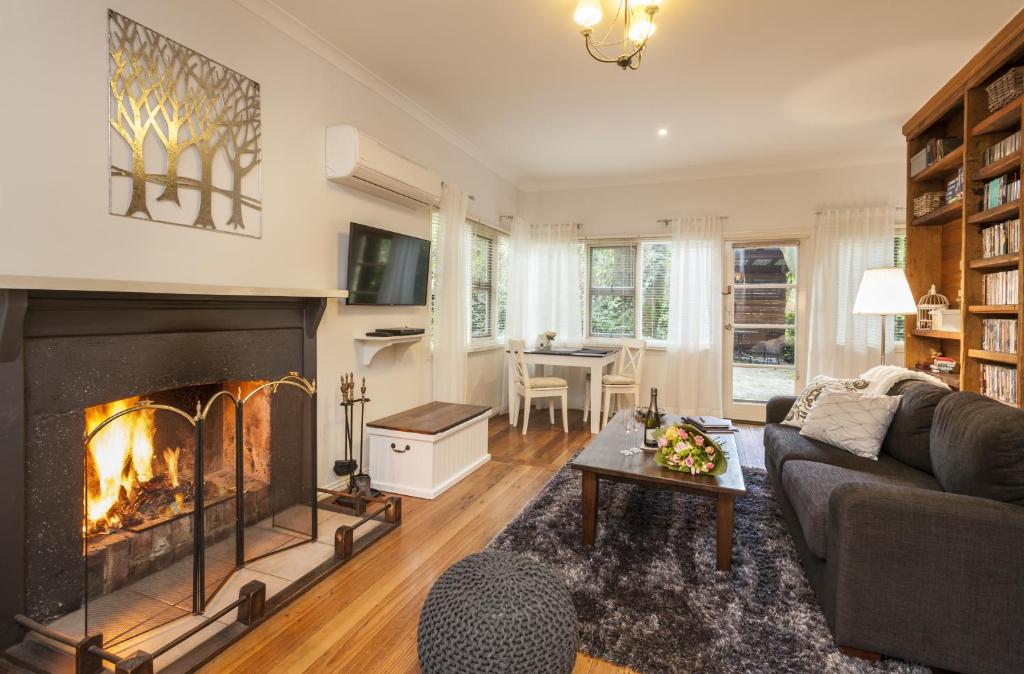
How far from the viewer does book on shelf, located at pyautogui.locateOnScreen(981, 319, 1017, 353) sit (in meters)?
2.96

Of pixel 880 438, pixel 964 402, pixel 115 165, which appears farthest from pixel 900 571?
pixel 115 165

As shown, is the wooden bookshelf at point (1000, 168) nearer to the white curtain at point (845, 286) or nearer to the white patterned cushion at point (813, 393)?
the white patterned cushion at point (813, 393)

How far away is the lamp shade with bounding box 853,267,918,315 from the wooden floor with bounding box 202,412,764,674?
8.31ft

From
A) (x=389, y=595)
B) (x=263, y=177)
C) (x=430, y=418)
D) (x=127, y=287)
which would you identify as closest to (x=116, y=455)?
(x=127, y=287)

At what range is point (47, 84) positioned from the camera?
1.76 m

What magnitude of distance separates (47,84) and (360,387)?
6.88ft

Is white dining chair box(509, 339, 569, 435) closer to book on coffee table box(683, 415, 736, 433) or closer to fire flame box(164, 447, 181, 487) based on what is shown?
book on coffee table box(683, 415, 736, 433)

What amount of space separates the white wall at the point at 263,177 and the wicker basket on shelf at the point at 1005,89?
3676 mm

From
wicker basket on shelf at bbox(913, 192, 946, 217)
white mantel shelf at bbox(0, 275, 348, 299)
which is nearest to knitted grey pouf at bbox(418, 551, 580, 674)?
white mantel shelf at bbox(0, 275, 348, 299)

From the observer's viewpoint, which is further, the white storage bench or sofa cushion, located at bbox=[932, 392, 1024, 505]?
the white storage bench

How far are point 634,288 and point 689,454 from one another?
3.71 m

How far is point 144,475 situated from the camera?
2018mm

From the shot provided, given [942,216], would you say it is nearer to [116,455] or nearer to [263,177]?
[263,177]

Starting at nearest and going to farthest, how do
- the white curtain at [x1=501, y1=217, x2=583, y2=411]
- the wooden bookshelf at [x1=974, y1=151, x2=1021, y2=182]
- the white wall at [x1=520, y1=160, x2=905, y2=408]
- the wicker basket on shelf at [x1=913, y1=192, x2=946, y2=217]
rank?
1. the wooden bookshelf at [x1=974, y1=151, x2=1021, y2=182]
2. the wicker basket on shelf at [x1=913, y1=192, x2=946, y2=217]
3. the white wall at [x1=520, y1=160, x2=905, y2=408]
4. the white curtain at [x1=501, y1=217, x2=583, y2=411]
